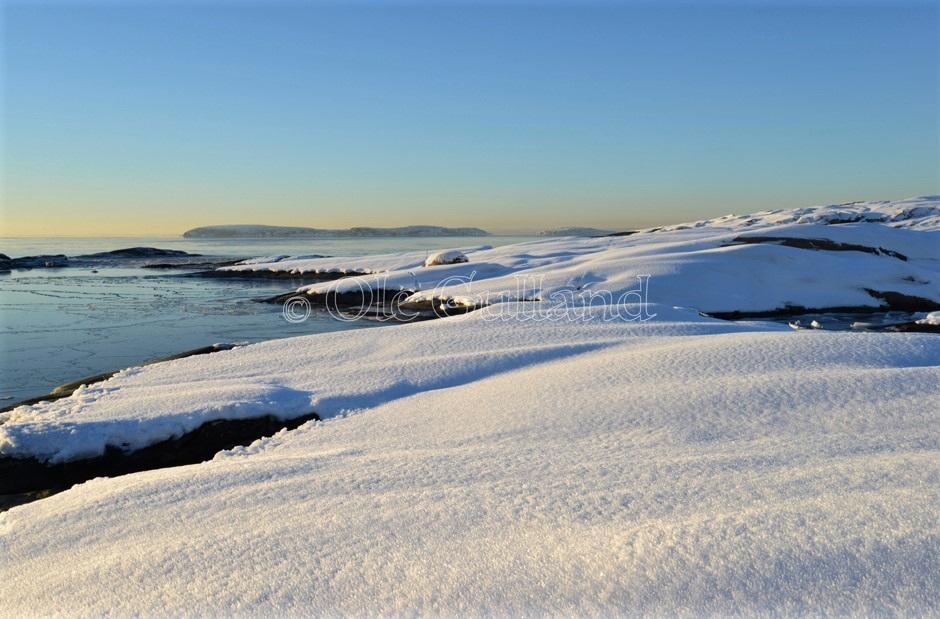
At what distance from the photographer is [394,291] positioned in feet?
57.9

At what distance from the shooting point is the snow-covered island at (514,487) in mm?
2000

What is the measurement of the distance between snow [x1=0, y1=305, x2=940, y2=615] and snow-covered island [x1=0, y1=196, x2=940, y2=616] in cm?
1

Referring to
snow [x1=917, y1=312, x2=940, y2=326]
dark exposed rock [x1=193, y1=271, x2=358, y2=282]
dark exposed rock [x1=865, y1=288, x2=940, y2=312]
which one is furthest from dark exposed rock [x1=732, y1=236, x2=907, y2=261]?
dark exposed rock [x1=193, y1=271, x2=358, y2=282]

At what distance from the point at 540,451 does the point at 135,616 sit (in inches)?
79.4

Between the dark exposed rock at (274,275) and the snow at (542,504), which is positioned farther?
the dark exposed rock at (274,275)

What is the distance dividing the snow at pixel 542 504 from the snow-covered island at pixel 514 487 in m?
0.01

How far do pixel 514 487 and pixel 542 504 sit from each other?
24 centimetres

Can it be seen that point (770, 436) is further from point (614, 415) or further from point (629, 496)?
point (629, 496)

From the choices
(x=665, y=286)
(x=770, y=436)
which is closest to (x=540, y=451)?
(x=770, y=436)

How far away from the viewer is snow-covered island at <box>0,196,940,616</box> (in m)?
2.00

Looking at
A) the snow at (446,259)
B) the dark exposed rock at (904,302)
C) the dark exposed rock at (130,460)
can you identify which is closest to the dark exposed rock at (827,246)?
the dark exposed rock at (904,302)

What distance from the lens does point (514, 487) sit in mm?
2799

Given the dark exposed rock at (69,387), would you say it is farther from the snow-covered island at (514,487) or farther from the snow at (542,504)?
the snow at (542,504)

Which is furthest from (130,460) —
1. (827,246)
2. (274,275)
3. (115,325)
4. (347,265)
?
(274,275)
